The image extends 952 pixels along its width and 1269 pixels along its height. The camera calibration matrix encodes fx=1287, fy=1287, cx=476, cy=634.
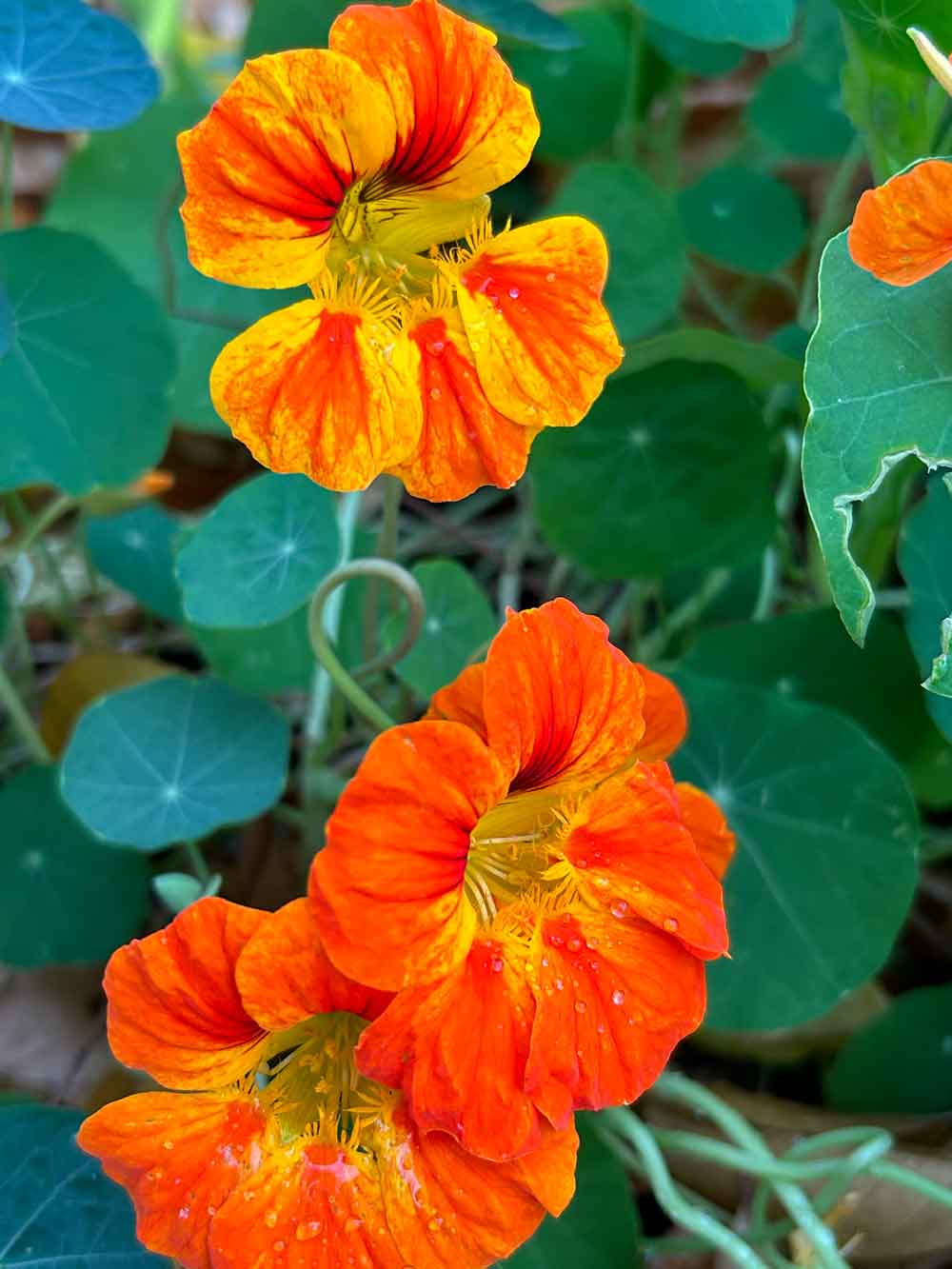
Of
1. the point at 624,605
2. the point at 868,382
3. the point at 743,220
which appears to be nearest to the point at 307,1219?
the point at 868,382

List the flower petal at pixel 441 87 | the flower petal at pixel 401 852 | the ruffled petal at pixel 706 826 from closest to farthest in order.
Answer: the flower petal at pixel 401 852 → the flower petal at pixel 441 87 → the ruffled petal at pixel 706 826

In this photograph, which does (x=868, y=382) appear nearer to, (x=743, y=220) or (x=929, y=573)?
(x=929, y=573)

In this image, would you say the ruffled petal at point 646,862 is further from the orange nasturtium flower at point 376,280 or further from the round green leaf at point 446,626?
the round green leaf at point 446,626

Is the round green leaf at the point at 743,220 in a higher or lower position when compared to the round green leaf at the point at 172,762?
higher

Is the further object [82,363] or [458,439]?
[82,363]

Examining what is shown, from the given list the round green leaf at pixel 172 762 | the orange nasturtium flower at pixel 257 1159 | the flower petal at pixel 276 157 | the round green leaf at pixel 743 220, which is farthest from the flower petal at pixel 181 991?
the round green leaf at pixel 743 220

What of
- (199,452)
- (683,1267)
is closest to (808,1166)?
(683,1267)

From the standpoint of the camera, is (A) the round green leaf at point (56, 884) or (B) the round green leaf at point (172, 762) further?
→ (A) the round green leaf at point (56, 884)

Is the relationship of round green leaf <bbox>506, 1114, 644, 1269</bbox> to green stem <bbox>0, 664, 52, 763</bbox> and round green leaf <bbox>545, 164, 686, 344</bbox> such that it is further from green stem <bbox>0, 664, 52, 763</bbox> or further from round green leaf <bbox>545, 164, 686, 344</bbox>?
round green leaf <bbox>545, 164, 686, 344</bbox>

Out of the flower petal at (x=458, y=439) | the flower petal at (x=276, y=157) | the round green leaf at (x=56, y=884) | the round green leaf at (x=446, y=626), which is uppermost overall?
the flower petal at (x=276, y=157)
